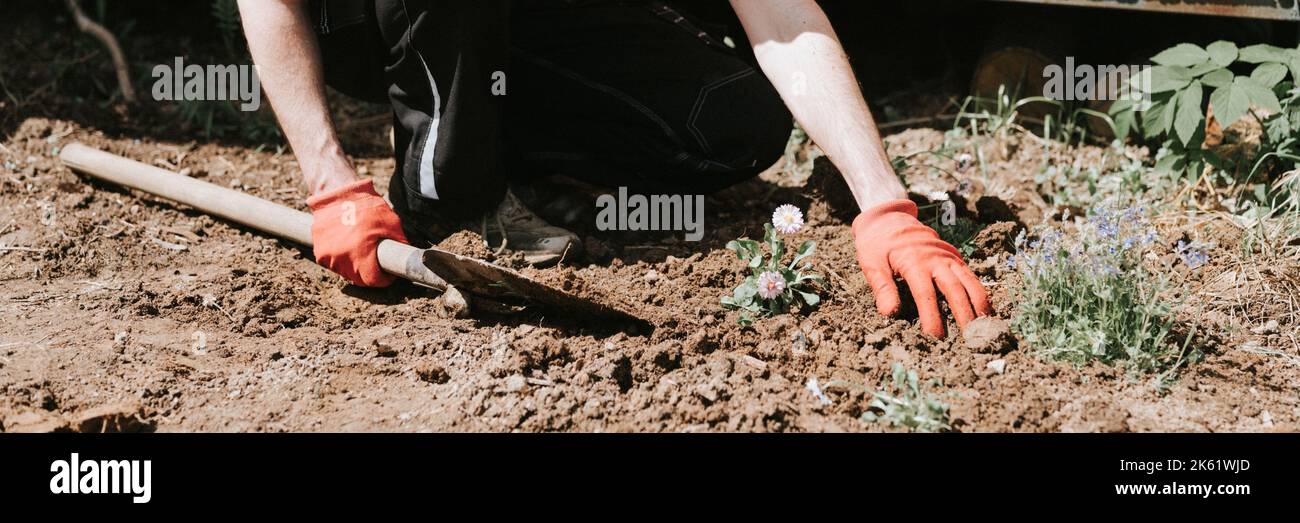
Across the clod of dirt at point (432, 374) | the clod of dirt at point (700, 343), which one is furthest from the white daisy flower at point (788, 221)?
the clod of dirt at point (432, 374)

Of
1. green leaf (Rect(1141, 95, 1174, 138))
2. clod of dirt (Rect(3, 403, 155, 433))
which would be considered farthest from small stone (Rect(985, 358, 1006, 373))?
clod of dirt (Rect(3, 403, 155, 433))

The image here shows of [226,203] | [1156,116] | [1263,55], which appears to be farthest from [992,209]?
[226,203]

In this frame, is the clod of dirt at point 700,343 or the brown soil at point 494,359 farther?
the clod of dirt at point 700,343

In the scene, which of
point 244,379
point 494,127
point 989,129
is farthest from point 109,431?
point 989,129

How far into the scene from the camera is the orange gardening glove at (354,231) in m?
2.46

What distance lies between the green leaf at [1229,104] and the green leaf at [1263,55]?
0.51 ft

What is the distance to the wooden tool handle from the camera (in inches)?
95.8

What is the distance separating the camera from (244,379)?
217 cm

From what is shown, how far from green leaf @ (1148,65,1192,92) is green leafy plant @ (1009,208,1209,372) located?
27.9 inches

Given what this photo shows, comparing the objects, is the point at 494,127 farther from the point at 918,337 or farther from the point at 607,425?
the point at 918,337

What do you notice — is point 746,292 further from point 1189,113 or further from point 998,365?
point 1189,113

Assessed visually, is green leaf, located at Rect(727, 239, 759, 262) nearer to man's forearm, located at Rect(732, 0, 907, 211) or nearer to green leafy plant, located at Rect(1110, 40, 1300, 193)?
man's forearm, located at Rect(732, 0, 907, 211)

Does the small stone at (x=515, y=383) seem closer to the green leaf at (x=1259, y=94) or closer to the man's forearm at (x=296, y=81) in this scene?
the man's forearm at (x=296, y=81)
